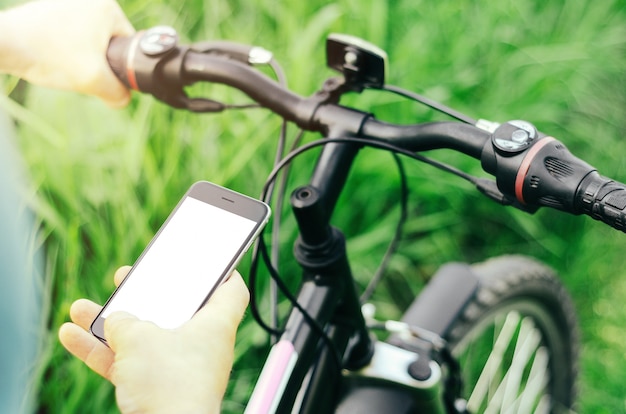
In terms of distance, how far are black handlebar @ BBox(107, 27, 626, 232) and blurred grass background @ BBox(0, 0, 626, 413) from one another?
1.42 feet

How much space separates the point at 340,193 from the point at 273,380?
0.20 metres

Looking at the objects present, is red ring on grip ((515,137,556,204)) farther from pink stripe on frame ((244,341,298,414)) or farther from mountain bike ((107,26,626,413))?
pink stripe on frame ((244,341,298,414))

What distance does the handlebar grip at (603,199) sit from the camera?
51 centimetres

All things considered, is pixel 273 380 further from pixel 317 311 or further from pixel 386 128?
pixel 386 128

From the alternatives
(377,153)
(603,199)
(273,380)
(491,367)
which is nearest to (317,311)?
(273,380)

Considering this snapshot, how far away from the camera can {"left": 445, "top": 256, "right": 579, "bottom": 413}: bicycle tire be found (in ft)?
3.43

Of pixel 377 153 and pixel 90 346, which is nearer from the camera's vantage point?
pixel 90 346

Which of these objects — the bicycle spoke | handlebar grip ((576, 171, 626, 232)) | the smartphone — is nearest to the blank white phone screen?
the smartphone

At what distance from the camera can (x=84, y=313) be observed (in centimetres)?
58

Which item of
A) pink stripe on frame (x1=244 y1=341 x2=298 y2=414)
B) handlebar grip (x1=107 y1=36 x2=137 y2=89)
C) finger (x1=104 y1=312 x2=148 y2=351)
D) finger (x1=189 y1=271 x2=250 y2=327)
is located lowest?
pink stripe on frame (x1=244 y1=341 x2=298 y2=414)

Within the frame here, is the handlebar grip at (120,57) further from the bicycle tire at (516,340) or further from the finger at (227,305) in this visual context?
the bicycle tire at (516,340)

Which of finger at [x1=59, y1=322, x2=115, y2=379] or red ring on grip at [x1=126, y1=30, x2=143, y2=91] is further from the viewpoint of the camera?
red ring on grip at [x1=126, y1=30, x2=143, y2=91]

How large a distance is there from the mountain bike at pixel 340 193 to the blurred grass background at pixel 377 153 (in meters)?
0.39

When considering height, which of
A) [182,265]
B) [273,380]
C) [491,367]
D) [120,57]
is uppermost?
[120,57]
